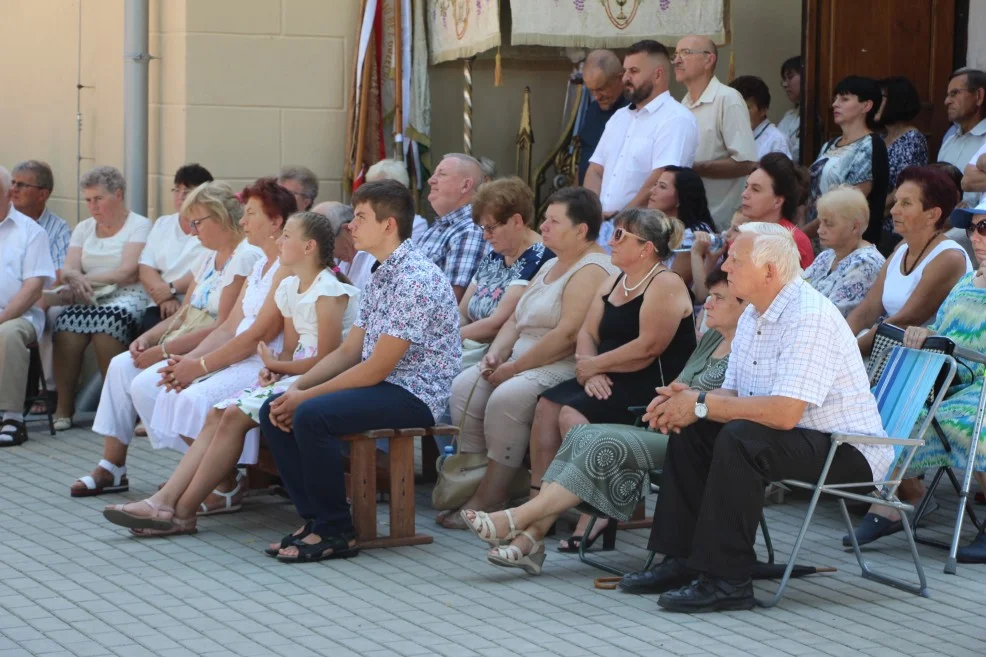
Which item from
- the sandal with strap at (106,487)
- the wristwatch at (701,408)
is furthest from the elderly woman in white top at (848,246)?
the sandal with strap at (106,487)

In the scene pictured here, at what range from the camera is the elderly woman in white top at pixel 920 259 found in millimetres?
6133

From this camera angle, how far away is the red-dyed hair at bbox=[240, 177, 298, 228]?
673cm

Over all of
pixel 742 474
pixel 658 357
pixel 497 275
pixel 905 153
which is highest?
pixel 905 153

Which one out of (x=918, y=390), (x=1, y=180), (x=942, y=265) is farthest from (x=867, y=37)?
(x=1, y=180)

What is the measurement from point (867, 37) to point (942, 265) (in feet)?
10.1

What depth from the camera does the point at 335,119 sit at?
9.25 meters

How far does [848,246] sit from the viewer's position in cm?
662

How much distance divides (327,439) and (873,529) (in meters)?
2.07

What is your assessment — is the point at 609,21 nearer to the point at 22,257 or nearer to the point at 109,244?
the point at 109,244

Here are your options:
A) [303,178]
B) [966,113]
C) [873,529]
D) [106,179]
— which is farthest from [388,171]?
[873,529]

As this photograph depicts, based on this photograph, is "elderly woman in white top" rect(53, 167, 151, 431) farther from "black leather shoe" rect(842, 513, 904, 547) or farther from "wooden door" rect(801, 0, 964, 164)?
"black leather shoe" rect(842, 513, 904, 547)

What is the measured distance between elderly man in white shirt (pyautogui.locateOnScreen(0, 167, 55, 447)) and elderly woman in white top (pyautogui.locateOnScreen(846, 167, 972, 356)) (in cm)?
449

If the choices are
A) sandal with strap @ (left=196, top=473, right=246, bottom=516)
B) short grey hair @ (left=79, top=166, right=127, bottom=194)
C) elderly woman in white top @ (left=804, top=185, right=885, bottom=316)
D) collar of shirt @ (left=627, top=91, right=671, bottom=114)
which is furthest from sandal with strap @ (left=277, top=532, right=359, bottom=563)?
short grey hair @ (left=79, top=166, right=127, bottom=194)

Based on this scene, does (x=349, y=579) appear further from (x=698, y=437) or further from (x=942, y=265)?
(x=942, y=265)
